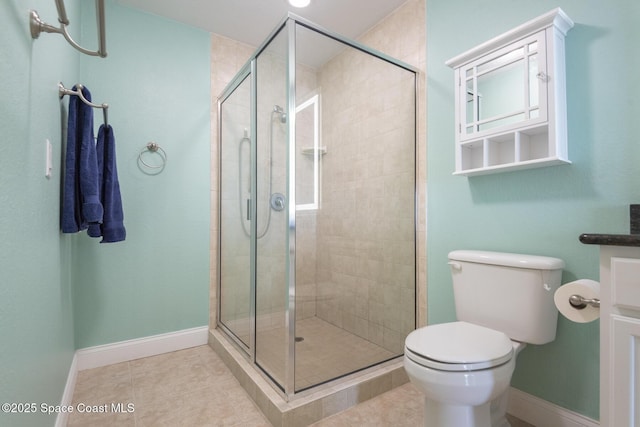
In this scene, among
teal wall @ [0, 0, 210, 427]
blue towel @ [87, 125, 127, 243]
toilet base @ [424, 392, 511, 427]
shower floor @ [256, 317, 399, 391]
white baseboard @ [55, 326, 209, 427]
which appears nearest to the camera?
teal wall @ [0, 0, 210, 427]

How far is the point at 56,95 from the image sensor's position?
4.44 ft

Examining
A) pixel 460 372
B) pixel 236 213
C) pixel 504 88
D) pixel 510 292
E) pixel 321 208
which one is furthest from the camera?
pixel 236 213

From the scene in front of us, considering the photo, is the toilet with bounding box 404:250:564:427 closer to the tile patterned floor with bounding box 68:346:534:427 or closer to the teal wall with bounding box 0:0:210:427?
the tile patterned floor with bounding box 68:346:534:427

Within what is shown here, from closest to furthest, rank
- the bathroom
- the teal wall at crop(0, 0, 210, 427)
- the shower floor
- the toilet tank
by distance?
the bathroom → the teal wall at crop(0, 0, 210, 427) → the toilet tank → the shower floor

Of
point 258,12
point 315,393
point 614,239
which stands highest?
point 258,12

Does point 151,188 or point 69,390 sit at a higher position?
point 151,188

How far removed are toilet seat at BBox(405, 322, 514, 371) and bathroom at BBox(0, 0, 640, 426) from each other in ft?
1.46

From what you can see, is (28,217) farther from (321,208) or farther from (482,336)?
(482,336)

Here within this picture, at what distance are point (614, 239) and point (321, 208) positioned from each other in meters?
1.22

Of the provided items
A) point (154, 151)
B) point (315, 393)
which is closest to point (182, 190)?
point (154, 151)

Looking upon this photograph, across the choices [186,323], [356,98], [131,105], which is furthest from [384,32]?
[186,323]

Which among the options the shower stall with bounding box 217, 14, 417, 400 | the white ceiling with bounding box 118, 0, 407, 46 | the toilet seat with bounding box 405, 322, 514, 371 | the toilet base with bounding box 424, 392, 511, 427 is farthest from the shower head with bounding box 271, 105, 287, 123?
the toilet base with bounding box 424, 392, 511, 427

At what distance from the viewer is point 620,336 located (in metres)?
0.81

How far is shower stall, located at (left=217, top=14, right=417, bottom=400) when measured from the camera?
1.62 meters
